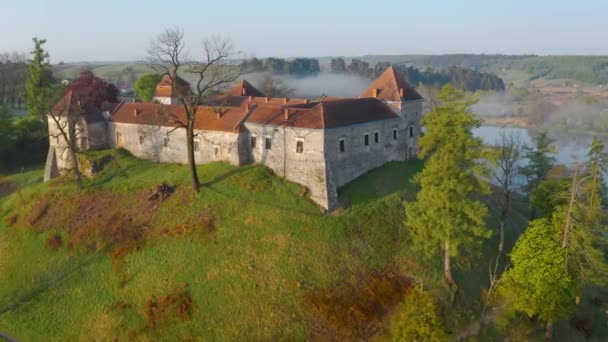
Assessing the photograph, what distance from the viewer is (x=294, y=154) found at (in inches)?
1665

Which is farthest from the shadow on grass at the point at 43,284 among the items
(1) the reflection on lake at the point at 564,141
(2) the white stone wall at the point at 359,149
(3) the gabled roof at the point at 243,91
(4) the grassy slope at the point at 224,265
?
(1) the reflection on lake at the point at 564,141

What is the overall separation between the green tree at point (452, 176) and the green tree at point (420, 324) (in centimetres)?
688

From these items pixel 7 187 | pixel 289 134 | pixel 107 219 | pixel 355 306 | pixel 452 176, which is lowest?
pixel 355 306

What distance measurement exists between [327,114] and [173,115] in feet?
45.3

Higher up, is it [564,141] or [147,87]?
[147,87]

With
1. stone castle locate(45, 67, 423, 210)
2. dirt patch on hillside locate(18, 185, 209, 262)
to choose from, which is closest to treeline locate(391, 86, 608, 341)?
stone castle locate(45, 67, 423, 210)

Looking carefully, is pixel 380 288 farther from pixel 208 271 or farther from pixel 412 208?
pixel 208 271

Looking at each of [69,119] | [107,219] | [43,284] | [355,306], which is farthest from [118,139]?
[355,306]

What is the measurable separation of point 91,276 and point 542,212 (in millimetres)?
36898

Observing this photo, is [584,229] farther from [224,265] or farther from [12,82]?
[12,82]

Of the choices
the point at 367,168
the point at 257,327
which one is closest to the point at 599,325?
the point at 367,168

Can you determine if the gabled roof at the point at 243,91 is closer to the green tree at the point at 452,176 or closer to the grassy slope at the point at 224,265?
the grassy slope at the point at 224,265

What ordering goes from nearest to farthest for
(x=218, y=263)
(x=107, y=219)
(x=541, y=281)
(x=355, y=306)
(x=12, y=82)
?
(x=541, y=281) → (x=355, y=306) → (x=218, y=263) → (x=107, y=219) → (x=12, y=82)

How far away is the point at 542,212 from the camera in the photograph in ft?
135
